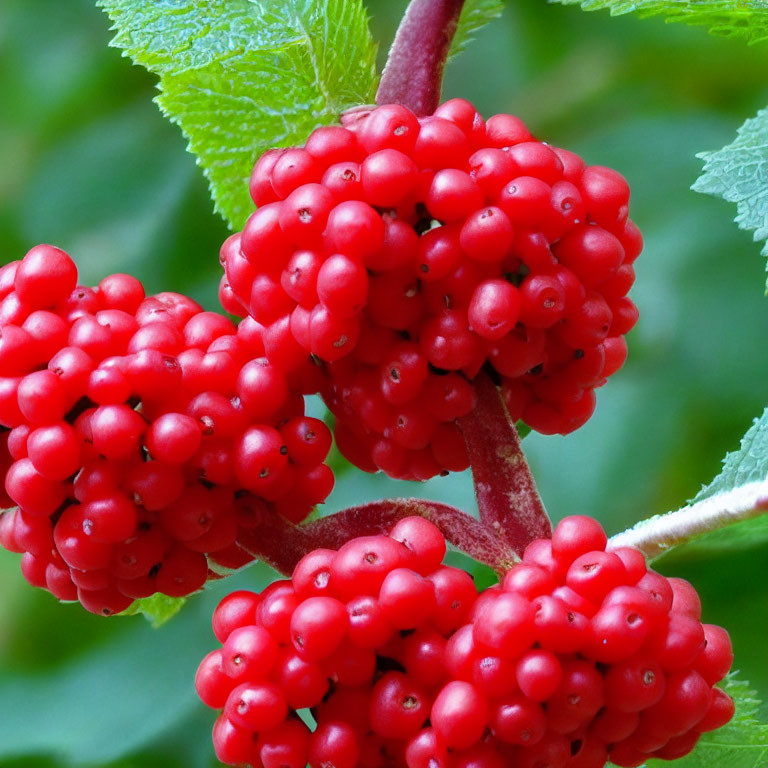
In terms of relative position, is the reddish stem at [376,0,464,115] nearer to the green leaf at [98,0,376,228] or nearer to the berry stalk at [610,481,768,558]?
the green leaf at [98,0,376,228]

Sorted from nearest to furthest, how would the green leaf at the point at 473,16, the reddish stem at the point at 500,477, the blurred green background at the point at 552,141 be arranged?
1. the reddish stem at the point at 500,477
2. the green leaf at the point at 473,16
3. the blurred green background at the point at 552,141

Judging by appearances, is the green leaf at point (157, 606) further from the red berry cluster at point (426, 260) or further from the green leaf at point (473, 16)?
the green leaf at point (473, 16)

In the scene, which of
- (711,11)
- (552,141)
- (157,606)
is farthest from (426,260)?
(552,141)

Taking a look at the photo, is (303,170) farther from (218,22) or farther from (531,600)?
(531,600)

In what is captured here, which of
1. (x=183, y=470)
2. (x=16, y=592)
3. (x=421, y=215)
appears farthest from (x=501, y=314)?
(x=16, y=592)

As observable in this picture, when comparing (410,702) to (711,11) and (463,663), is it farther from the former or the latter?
(711,11)

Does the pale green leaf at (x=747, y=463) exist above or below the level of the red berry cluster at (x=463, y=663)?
below

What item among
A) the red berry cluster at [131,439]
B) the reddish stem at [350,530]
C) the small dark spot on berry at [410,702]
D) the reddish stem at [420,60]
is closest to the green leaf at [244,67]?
the reddish stem at [420,60]
